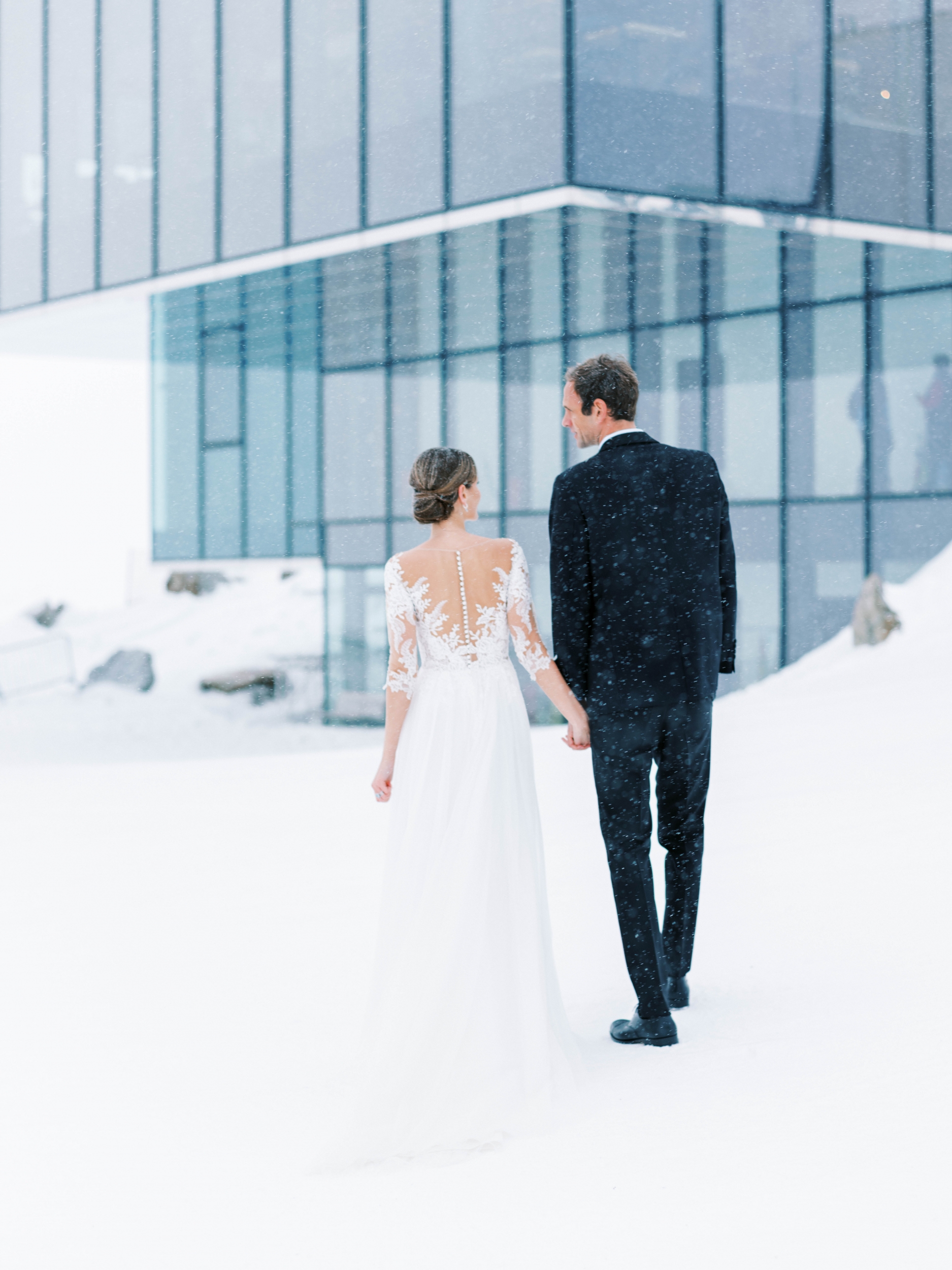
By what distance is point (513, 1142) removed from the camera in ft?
11.3

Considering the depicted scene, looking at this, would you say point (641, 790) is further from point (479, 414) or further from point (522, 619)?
point (479, 414)

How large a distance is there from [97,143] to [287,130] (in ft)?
14.0

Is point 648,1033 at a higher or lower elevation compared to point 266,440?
lower

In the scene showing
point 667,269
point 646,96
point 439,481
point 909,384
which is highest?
point 646,96

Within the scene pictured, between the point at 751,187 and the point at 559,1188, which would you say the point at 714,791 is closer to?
the point at 559,1188

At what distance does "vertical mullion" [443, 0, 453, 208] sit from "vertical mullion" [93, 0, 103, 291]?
265 inches

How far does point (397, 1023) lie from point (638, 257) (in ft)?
45.2

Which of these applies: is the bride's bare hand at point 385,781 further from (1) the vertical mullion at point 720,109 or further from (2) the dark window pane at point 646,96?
(1) the vertical mullion at point 720,109

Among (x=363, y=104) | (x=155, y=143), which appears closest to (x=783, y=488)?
(x=363, y=104)

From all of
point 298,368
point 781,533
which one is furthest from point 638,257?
point 298,368

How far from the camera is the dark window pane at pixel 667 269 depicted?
583 inches

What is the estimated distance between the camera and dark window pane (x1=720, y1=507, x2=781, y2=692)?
17.3m

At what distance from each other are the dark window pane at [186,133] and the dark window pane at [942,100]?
9.11m

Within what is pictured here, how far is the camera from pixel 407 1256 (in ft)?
9.37
